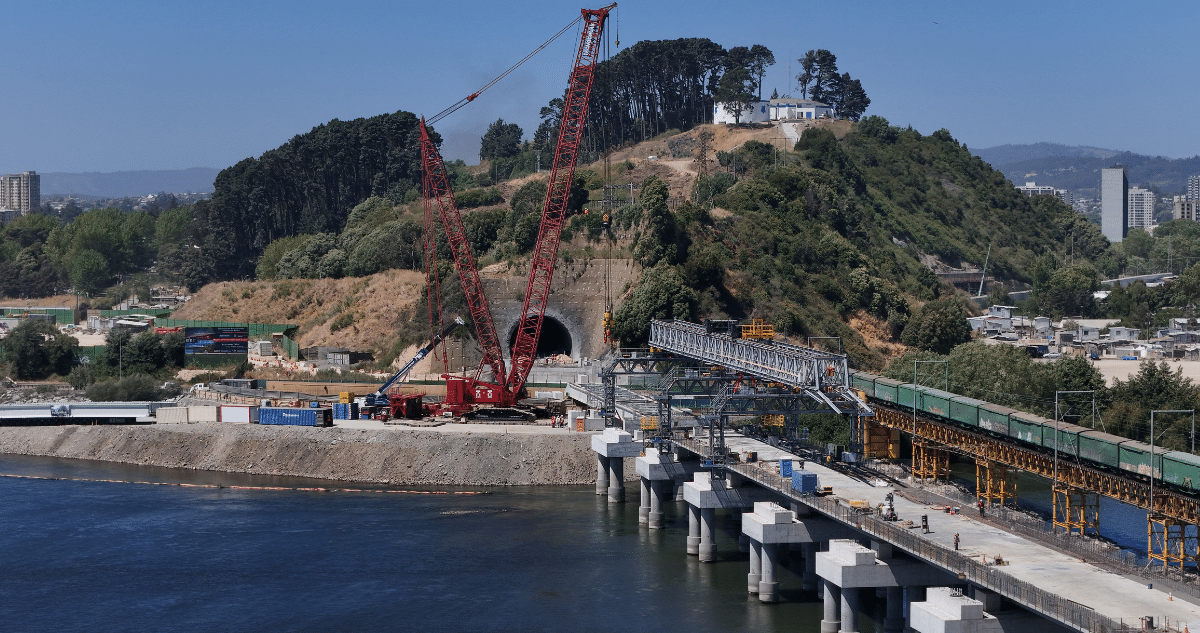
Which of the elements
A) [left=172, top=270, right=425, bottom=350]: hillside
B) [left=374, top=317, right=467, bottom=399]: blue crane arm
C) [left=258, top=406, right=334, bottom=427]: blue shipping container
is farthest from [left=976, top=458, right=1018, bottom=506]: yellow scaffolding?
[left=172, top=270, right=425, bottom=350]: hillside

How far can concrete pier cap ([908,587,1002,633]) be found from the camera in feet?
153

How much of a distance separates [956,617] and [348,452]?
65706 millimetres

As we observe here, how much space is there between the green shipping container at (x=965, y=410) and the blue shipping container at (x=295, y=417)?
186 feet

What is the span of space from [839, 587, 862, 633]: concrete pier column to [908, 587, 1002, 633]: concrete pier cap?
24.3ft

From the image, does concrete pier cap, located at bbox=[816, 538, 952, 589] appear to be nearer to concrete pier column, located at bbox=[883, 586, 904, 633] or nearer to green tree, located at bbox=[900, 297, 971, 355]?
concrete pier column, located at bbox=[883, 586, 904, 633]

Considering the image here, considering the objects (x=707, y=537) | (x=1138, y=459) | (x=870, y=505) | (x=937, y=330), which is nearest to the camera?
(x=1138, y=459)

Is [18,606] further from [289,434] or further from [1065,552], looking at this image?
[1065,552]

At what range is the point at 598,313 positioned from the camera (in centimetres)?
13838

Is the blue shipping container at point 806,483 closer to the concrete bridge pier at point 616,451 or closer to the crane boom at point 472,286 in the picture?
the concrete bridge pier at point 616,451

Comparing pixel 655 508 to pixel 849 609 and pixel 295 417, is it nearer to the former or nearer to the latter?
pixel 849 609

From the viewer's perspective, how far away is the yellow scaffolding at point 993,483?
64.4m

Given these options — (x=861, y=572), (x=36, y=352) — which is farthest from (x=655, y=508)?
(x=36, y=352)

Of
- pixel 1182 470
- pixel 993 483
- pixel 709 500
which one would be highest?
pixel 1182 470

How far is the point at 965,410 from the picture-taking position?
68562 mm
